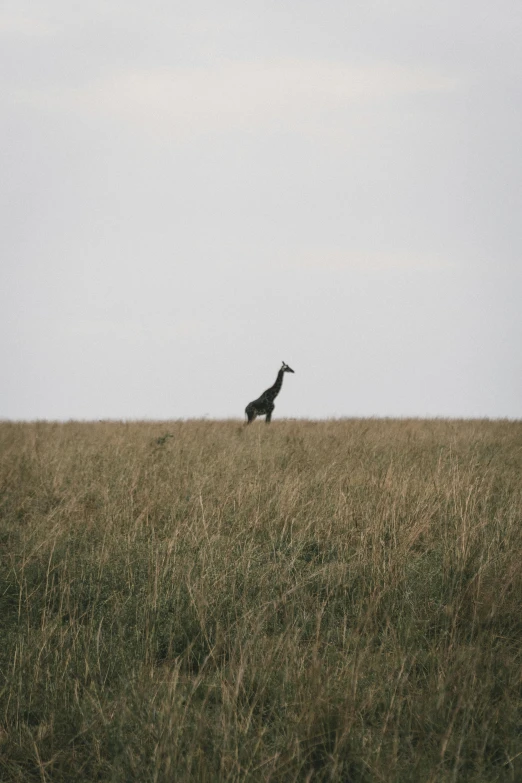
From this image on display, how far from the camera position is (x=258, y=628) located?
11.8ft

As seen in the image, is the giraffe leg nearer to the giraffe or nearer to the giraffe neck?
the giraffe

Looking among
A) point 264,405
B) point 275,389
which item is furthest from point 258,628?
point 275,389

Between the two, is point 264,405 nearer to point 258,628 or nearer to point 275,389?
point 275,389

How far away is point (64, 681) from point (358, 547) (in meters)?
2.51

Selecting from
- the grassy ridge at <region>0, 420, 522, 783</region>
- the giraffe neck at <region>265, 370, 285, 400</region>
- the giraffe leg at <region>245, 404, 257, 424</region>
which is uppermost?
the giraffe neck at <region>265, 370, 285, 400</region>

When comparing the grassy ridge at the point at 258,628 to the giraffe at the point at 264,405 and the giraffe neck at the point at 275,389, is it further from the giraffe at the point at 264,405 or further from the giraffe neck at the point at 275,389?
the giraffe neck at the point at 275,389

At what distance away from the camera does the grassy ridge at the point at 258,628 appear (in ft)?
9.40

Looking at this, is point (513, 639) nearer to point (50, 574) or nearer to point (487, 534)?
point (487, 534)

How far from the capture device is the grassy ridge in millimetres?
2865

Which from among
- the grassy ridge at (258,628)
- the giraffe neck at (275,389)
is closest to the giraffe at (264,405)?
the giraffe neck at (275,389)

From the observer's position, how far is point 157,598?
442cm

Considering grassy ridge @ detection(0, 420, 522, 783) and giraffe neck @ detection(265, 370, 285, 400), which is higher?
giraffe neck @ detection(265, 370, 285, 400)

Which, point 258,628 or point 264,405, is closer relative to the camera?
point 258,628

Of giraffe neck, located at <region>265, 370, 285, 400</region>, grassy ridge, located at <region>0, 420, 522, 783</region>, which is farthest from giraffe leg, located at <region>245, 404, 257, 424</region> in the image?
grassy ridge, located at <region>0, 420, 522, 783</region>
